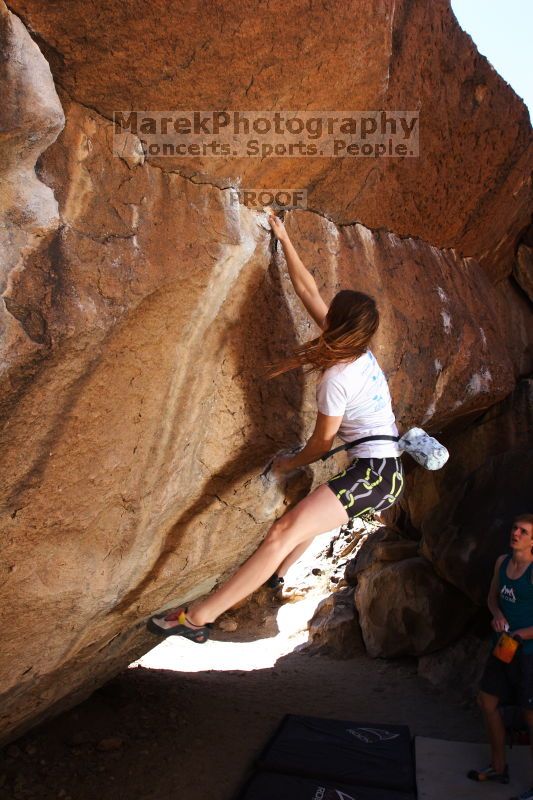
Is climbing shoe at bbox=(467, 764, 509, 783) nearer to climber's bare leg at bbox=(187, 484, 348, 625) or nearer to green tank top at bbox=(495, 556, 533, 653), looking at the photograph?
green tank top at bbox=(495, 556, 533, 653)

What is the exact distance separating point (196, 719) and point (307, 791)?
1.32 meters

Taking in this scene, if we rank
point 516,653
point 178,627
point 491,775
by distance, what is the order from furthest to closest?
point 491,775 → point 516,653 → point 178,627

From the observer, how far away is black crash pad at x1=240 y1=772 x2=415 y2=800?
407cm

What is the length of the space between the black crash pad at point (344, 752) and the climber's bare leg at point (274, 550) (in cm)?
239

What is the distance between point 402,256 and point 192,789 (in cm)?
343

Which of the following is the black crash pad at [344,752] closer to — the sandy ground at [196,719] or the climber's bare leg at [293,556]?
the sandy ground at [196,719]

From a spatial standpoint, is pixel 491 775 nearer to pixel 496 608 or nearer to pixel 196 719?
pixel 496 608

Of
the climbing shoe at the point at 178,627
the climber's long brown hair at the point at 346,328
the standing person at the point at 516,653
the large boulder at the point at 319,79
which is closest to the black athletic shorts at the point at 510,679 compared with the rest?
the standing person at the point at 516,653

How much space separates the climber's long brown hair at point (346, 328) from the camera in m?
2.62

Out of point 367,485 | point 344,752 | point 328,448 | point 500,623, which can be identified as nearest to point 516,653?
point 500,623

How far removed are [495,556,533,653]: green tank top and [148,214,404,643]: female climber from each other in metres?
1.63

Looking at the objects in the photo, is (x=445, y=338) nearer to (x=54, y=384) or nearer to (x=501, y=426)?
(x=501, y=426)

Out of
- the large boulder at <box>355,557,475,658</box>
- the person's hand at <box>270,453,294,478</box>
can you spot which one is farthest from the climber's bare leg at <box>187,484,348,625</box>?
the large boulder at <box>355,557,475,658</box>

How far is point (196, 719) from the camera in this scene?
17.1 feet
